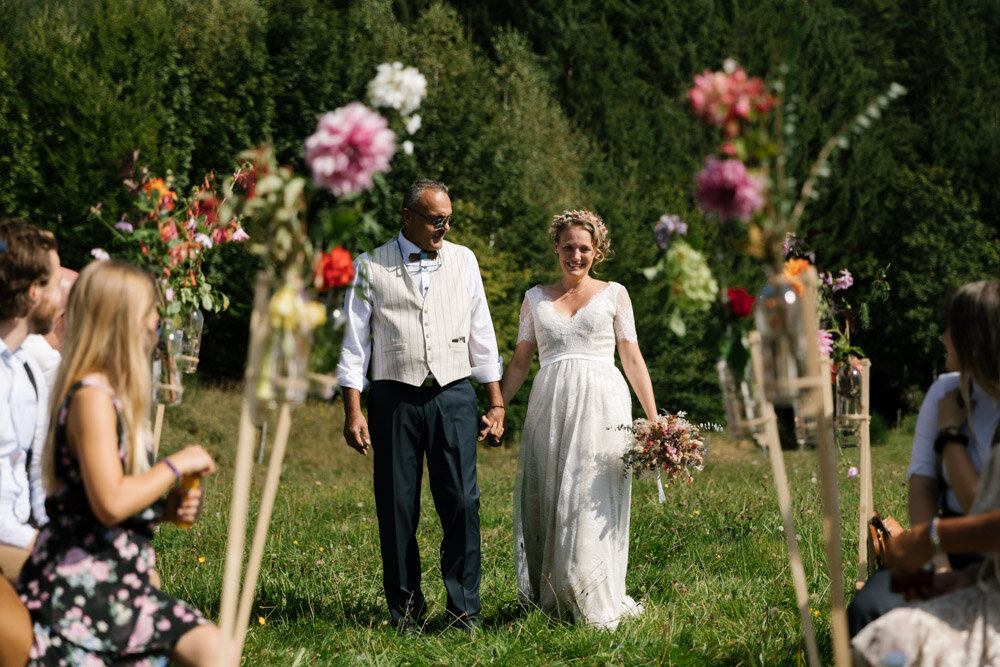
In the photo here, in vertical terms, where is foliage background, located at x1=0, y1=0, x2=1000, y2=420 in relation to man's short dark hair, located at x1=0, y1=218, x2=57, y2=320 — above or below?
above

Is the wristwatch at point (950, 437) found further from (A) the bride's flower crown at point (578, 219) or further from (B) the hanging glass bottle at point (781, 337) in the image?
(A) the bride's flower crown at point (578, 219)

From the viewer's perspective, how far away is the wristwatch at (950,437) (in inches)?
120

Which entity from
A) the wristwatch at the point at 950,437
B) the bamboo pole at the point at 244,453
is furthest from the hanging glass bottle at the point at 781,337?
the bamboo pole at the point at 244,453

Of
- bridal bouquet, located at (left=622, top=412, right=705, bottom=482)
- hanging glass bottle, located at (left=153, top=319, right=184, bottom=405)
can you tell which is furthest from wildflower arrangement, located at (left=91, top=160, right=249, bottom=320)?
bridal bouquet, located at (left=622, top=412, right=705, bottom=482)

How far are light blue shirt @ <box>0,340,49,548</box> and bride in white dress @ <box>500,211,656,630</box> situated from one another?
2.50 metres

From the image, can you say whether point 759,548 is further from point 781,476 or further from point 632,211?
point 632,211

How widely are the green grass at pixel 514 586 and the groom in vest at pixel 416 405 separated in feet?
0.99

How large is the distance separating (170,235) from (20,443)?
3.41 feet

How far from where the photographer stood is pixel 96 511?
2.78 metres

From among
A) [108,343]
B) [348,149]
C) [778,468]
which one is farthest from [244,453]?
[778,468]

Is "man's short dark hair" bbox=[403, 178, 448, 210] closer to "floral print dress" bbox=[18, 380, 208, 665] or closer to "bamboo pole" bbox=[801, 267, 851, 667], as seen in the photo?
"floral print dress" bbox=[18, 380, 208, 665]

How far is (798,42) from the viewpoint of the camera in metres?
2.56

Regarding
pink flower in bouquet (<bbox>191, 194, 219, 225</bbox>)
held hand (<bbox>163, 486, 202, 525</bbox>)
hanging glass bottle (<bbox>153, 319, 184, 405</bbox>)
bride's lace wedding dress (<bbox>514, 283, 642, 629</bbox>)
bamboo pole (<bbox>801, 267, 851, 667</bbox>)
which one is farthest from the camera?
bride's lace wedding dress (<bbox>514, 283, 642, 629</bbox>)

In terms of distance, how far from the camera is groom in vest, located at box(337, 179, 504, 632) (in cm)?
510
